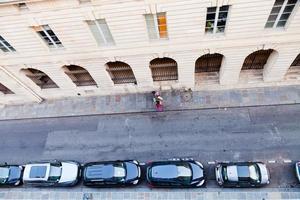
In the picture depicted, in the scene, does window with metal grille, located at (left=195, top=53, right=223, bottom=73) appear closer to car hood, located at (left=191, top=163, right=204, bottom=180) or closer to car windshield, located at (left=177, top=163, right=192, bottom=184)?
car hood, located at (left=191, top=163, right=204, bottom=180)

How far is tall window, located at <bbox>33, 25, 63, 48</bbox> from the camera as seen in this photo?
77.7 feet

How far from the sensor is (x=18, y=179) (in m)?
28.7

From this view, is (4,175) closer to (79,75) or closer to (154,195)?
(79,75)

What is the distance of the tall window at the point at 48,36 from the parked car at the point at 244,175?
1610 cm

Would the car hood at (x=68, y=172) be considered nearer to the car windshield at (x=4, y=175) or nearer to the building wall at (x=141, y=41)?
the car windshield at (x=4, y=175)

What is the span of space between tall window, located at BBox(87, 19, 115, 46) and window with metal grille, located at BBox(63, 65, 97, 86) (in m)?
5.42

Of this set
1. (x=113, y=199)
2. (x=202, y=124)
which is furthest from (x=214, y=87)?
(x=113, y=199)

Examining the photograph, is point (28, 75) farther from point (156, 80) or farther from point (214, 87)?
point (214, 87)

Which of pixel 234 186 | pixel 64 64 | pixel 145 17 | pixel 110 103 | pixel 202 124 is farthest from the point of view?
pixel 110 103

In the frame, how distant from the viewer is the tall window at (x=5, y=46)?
2524cm

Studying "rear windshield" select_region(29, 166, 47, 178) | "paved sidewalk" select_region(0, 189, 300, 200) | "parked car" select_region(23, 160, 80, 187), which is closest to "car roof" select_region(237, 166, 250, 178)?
"paved sidewalk" select_region(0, 189, 300, 200)

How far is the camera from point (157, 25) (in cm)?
2316

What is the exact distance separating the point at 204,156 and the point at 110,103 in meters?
10.3

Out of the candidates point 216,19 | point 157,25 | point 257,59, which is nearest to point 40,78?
point 157,25
